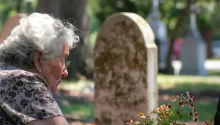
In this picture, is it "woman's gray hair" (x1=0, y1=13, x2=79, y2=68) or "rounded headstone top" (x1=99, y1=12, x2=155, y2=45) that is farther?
"rounded headstone top" (x1=99, y1=12, x2=155, y2=45)

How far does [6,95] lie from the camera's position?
3.87 metres

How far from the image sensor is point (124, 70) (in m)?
9.49

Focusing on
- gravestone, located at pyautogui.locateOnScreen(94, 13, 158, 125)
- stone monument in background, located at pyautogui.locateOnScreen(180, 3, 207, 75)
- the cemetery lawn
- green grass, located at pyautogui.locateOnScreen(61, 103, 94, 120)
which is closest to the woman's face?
gravestone, located at pyautogui.locateOnScreen(94, 13, 158, 125)

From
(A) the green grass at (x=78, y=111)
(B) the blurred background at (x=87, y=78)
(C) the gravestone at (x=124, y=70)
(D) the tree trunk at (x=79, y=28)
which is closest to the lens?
(C) the gravestone at (x=124, y=70)

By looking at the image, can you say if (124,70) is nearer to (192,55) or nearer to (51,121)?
(51,121)

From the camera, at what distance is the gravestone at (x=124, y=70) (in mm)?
9125

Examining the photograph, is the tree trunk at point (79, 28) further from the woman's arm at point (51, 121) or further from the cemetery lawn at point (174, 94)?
the woman's arm at point (51, 121)

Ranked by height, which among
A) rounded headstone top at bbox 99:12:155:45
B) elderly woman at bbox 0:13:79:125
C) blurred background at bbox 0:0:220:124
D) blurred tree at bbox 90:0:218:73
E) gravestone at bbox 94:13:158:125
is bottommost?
elderly woman at bbox 0:13:79:125

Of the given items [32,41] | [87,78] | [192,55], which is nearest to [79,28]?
[87,78]

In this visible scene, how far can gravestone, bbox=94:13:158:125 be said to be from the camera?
9.12 metres

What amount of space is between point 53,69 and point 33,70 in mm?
113

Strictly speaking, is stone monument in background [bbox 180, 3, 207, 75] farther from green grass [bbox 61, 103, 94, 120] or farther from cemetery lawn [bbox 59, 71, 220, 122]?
green grass [bbox 61, 103, 94, 120]

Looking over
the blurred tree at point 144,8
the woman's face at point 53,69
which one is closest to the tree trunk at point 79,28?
the blurred tree at point 144,8

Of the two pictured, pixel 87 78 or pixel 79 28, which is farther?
pixel 87 78
